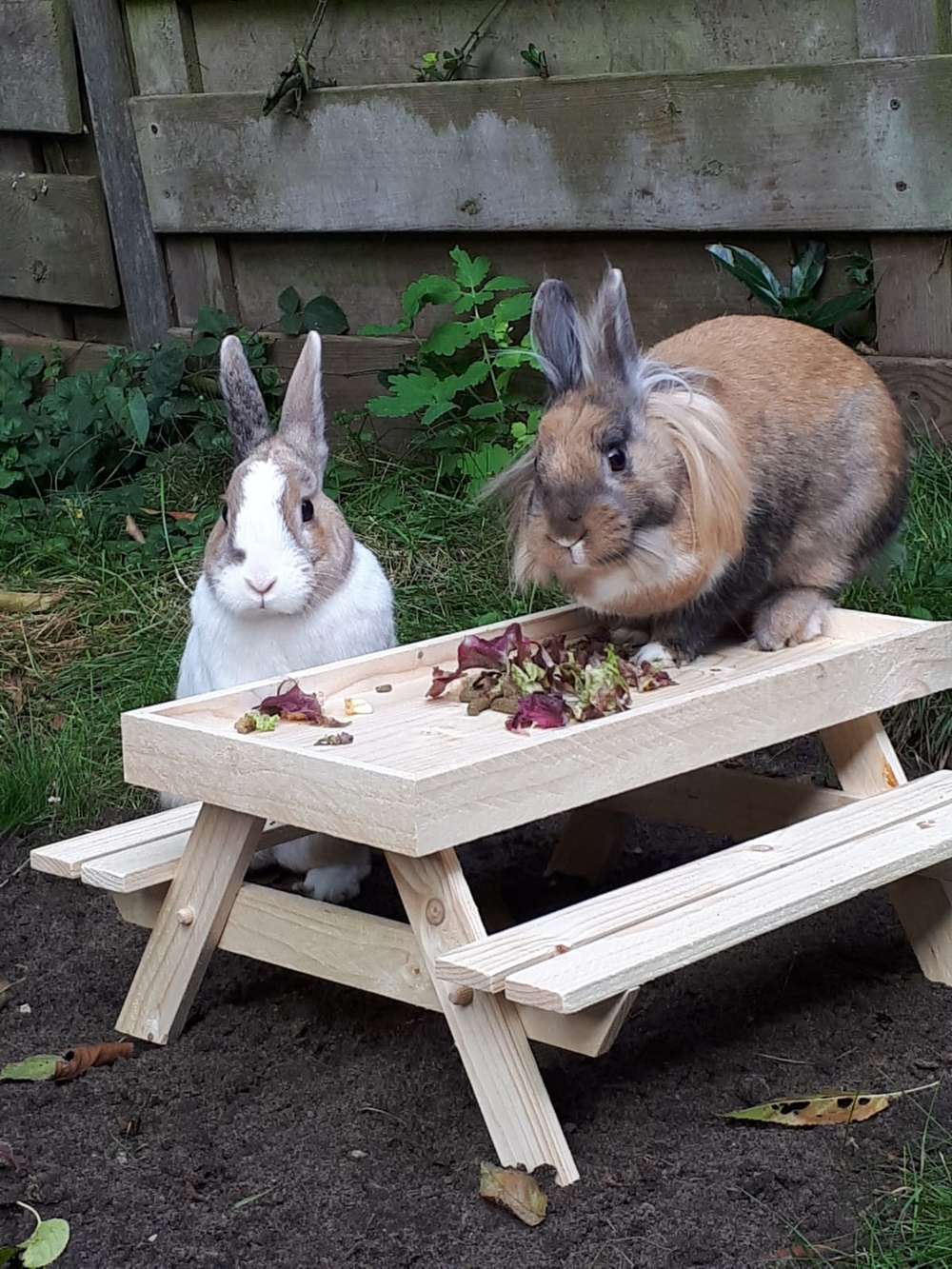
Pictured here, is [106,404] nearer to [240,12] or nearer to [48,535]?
[48,535]

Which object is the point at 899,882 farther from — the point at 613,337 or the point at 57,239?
the point at 57,239

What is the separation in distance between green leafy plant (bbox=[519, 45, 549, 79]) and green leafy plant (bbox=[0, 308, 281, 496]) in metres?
1.27

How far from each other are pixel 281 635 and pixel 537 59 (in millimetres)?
2210

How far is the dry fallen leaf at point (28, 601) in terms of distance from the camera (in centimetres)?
482

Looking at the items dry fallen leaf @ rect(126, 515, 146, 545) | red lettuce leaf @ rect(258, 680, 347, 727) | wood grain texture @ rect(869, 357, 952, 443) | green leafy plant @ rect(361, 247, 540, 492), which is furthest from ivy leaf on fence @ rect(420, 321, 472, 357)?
Result: red lettuce leaf @ rect(258, 680, 347, 727)

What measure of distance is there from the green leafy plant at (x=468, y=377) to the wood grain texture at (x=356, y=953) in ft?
6.60

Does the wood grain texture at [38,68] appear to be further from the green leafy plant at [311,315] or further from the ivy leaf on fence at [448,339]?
the ivy leaf on fence at [448,339]

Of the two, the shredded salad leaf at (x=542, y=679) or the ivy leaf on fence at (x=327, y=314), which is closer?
the shredded salad leaf at (x=542, y=679)

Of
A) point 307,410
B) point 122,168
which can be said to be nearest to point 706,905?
point 307,410

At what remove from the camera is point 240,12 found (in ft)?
17.4

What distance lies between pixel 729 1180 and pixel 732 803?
102 cm

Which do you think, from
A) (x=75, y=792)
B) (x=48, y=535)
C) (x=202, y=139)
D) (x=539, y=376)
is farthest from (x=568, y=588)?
(x=202, y=139)

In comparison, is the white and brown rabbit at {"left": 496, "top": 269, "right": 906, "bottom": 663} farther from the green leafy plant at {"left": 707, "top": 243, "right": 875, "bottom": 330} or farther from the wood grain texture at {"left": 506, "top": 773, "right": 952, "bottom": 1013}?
the green leafy plant at {"left": 707, "top": 243, "right": 875, "bottom": 330}

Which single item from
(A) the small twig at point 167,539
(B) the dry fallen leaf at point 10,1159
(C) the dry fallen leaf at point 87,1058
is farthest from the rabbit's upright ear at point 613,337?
(A) the small twig at point 167,539
